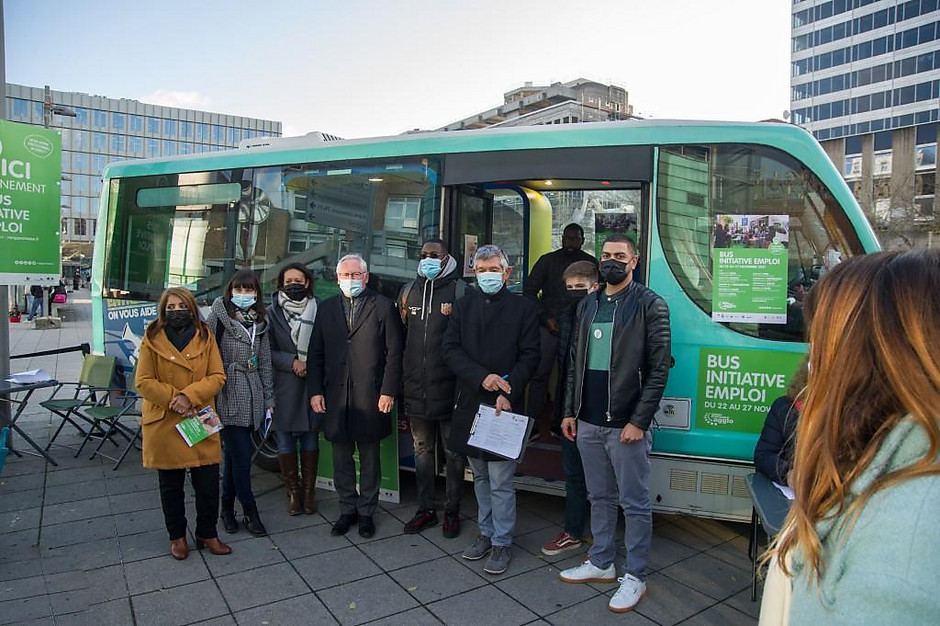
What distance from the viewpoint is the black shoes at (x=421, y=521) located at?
15.5 ft

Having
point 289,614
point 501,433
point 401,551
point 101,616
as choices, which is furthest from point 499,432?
point 101,616

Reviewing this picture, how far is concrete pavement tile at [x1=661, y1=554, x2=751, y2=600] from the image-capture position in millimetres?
3955

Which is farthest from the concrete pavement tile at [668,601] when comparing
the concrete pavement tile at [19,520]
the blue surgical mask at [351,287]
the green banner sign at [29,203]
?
the green banner sign at [29,203]

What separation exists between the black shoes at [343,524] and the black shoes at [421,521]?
41cm

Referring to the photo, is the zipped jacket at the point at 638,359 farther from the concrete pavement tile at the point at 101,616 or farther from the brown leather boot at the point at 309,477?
the concrete pavement tile at the point at 101,616

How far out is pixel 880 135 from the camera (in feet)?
197

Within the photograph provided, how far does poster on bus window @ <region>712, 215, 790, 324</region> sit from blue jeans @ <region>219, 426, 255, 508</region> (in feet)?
10.9

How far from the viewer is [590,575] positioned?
13.0ft

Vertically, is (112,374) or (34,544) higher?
(112,374)

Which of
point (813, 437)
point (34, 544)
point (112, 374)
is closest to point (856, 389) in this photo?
point (813, 437)

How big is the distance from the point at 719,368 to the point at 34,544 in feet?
15.4

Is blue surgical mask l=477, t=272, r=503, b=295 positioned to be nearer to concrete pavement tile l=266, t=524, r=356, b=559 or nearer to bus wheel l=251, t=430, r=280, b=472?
concrete pavement tile l=266, t=524, r=356, b=559

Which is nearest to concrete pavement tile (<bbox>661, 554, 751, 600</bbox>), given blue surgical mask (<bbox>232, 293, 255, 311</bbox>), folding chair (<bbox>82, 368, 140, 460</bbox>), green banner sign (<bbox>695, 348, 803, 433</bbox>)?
green banner sign (<bbox>695, 348, 803, 433</bbox>)

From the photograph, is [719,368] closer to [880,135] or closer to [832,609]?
[832,609]
